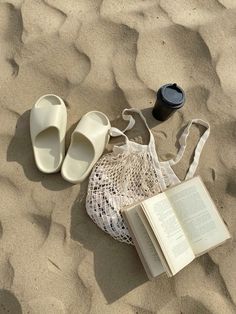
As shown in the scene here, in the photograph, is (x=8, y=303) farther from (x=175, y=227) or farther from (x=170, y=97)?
(x=170, y=97)

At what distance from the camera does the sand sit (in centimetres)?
158

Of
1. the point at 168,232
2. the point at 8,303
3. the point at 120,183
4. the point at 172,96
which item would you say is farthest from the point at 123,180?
the point at 8,303

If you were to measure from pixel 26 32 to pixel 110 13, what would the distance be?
1.66 feet

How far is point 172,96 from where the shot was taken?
1.69 meters

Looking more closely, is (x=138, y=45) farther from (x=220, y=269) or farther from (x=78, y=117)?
(x=220, y=269)

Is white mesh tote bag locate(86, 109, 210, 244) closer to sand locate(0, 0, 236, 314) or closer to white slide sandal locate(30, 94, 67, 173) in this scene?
sand locate(0, 0, 236, 314)

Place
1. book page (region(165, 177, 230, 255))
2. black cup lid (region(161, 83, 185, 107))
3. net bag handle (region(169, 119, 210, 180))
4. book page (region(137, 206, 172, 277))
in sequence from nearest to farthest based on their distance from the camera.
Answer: book page (region(137, 206, 172, 277)), book page (region(165, 177, 230, 255)), black cup lid (region(161, 83, 185, 107)), net bag handle (region(169, 119, 210, 180))

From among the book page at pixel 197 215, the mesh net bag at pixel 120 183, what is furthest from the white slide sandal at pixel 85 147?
the book page at pixel 197 215

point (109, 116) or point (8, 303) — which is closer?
point (8, 303)

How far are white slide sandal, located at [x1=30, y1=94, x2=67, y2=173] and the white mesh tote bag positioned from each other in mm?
210

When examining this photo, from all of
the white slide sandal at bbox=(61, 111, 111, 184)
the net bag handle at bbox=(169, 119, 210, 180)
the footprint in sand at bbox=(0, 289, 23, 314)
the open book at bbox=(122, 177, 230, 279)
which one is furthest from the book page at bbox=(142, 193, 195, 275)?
the footprint in sand at bbox=(0, 289, 23, 314)

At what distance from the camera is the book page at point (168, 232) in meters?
1.46

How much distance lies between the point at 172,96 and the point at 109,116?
0.38 m

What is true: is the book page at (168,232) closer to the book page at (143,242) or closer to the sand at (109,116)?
the book page at (143,242)
